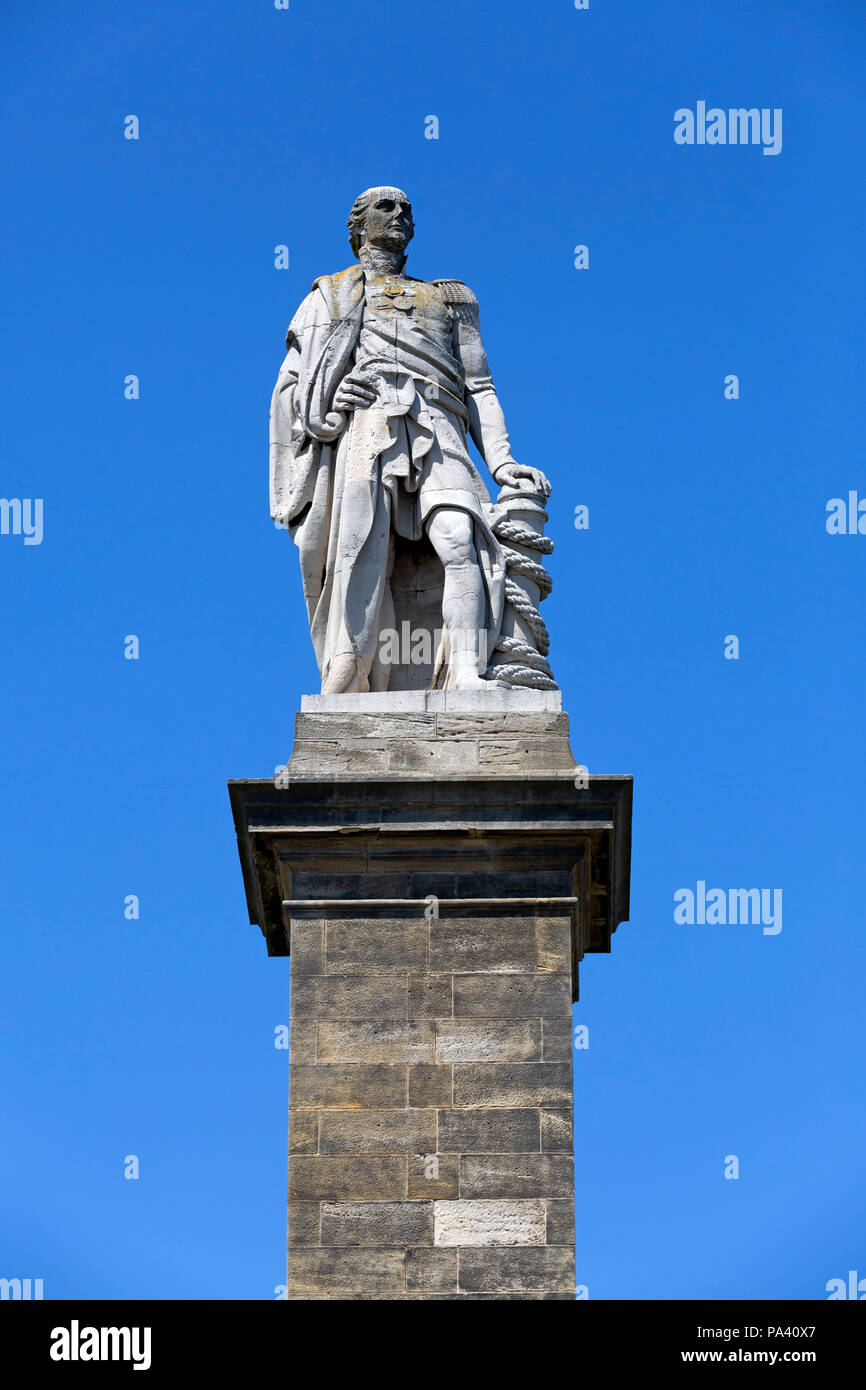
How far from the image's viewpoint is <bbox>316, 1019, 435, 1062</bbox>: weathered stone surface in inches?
937

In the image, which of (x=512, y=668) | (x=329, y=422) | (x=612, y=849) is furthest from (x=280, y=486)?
(x=612, y=849)

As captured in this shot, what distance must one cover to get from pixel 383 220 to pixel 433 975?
6.97 m

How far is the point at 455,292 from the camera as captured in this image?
27188 mm

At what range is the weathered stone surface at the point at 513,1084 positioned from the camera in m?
23.6

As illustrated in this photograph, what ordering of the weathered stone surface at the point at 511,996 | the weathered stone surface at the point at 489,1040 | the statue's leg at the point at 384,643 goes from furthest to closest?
the statue's leg at the point at 384,643 < the weathered stone surface at the point at 511,996 < the weathered stone surface at the point at 489,1040

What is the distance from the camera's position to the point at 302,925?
79.7 ft

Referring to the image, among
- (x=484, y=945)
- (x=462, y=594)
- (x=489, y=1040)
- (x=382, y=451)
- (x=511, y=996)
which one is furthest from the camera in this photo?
(x=382, y=451)

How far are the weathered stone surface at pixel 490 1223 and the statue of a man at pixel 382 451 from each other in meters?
4.38

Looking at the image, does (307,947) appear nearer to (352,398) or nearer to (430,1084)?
(430,1084)

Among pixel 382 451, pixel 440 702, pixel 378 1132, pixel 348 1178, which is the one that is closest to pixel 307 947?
pixel 378 1132

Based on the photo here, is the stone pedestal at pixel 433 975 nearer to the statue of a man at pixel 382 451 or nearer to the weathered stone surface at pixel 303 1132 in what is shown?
the weathered stone surface at pixel 303 1132

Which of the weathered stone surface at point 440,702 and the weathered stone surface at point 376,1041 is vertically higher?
the weathered stone surface at point 440,702

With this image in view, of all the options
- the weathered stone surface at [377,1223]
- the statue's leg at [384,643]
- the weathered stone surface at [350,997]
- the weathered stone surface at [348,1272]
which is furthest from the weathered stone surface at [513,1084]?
the statue's leg at [384,643]

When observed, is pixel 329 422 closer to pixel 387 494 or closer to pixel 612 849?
pixel 387 494
